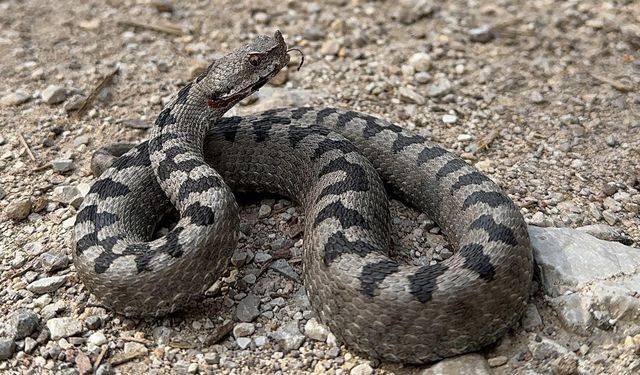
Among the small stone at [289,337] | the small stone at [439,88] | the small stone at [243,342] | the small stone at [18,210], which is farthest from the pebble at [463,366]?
the small stone at [18,210]

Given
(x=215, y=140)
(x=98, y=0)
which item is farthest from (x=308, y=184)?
(x=98, y=0)

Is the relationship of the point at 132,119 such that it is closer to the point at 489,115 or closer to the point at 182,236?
the point at 182,236

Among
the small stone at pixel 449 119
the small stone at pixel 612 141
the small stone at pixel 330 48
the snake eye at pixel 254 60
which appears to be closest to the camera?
the snake eye at pixel 254 60

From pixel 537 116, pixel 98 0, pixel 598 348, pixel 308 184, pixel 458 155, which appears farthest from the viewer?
pixel 98 0

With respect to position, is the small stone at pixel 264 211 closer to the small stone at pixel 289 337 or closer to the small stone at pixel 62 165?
the small stone at pixel 289 337

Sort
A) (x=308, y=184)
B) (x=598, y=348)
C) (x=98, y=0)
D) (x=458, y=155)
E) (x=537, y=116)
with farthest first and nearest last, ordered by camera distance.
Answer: (x=98, y=0)
(x=537, y=116)
(x=458, y=155)
(x=308, y=184)
(x=598, y=348)

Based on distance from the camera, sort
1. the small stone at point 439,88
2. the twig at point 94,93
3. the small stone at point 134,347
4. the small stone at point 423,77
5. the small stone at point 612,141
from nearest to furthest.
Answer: the small stone at point 134,347 → the small stone at point 612,141 → the twig at point 94,93 → the small stone at point 439,88 → the small stone at point 423,77
